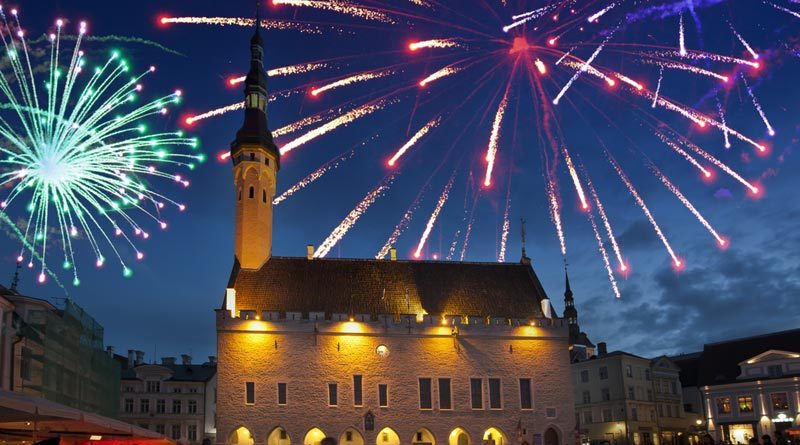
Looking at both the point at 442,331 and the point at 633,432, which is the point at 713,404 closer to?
the point at 633,432

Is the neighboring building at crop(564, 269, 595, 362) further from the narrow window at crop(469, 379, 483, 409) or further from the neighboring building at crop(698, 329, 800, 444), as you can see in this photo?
the narrow window at crop(469, 379, 483, 409)

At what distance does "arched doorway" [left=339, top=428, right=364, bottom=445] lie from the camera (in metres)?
39.8

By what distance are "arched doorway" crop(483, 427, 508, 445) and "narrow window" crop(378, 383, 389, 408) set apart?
5539mm

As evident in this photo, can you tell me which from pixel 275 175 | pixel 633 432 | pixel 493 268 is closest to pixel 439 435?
pixel 493 268

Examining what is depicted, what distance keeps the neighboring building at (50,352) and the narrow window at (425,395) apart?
1678cm

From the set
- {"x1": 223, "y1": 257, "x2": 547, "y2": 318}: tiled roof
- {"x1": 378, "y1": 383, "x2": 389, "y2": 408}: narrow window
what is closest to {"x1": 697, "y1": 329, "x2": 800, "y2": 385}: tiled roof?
{"x1": 223, "y1": 257, "x2": 547, "y2": 318}: tiled roof

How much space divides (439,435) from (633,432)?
74.8ft

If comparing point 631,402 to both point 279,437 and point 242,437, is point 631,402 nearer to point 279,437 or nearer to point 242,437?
point 279,437

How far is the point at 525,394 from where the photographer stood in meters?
42.2

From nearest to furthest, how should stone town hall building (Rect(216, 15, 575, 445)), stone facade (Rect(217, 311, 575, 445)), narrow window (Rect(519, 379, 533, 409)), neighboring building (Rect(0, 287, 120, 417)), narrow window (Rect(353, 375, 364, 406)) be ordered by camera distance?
neighboring building (Rect(0, 287, 120, 417)) < stone facade (Rect(217, 311, 575, 445)) < stone town hall building (Rect(216, 15, 575, 445)) < narrow window (Rect(353, 375, 364, 406)) < narrow window (Rect(519, 379, 533, 409))

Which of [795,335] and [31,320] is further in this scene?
[795,335]

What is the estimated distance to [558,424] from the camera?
41.9 metres

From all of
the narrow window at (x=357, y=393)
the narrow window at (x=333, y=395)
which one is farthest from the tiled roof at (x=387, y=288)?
the narrow window at (x=333, y=395)

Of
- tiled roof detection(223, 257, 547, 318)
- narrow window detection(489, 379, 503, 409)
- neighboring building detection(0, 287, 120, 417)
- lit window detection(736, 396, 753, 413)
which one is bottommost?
lit window detection(736, 396, 753, 413)
